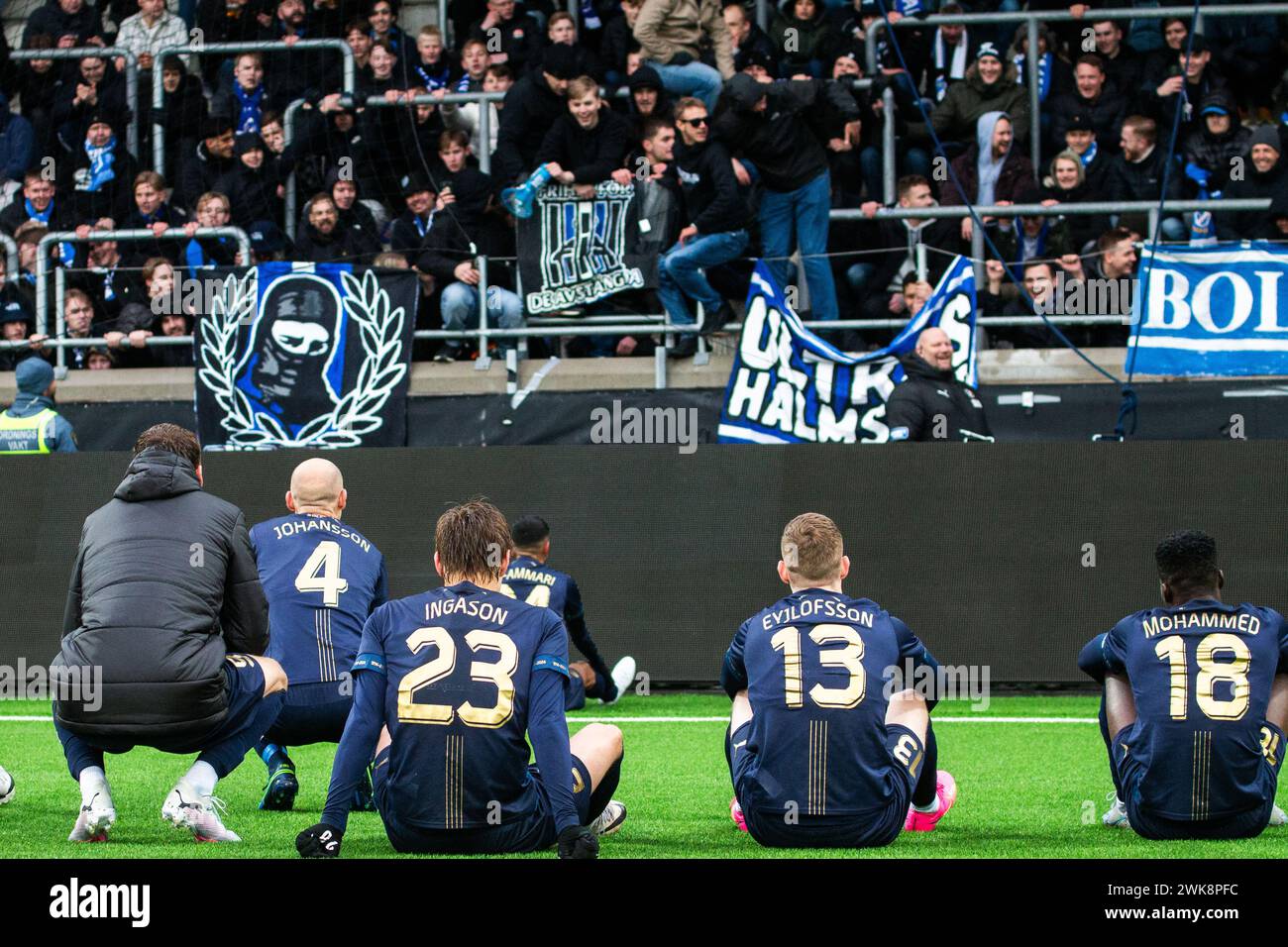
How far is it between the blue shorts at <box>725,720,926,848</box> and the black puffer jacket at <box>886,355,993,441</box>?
628cm

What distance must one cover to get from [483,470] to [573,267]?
254 cm

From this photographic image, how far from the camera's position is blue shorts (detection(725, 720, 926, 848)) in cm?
642

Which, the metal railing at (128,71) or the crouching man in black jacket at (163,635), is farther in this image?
the metal railing at (128,71)

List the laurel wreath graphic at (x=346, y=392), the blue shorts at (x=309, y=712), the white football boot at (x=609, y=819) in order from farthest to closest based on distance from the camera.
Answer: the laurel wreath graphic at (x=346, y=392), the blue shorts at (x=309, y=712), the white football boot at (x=609, y=819)

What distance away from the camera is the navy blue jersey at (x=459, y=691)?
19.8 ft

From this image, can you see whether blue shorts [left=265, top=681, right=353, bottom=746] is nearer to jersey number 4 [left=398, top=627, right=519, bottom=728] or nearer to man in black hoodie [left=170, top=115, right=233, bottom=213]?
Result: jersey number 4 [left=398, top=627, right=519, bottom=728]

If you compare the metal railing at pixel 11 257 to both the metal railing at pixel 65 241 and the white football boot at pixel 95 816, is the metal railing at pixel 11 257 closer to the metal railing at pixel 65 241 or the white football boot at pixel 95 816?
the metal railing at pixel 65 241

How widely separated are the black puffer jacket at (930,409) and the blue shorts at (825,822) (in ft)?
20.6

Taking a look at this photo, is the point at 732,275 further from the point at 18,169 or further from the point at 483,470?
the point at 18,169

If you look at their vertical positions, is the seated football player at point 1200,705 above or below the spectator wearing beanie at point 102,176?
below

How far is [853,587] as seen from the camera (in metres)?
12.3

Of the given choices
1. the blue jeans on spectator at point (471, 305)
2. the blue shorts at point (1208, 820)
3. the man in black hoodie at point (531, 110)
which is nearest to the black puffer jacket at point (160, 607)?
the blue shorts at point (1208, 820)

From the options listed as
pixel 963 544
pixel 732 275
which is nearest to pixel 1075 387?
pixel 963 544

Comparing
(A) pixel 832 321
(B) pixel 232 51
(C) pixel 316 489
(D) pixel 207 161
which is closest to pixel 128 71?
(B) pixel 232 51
